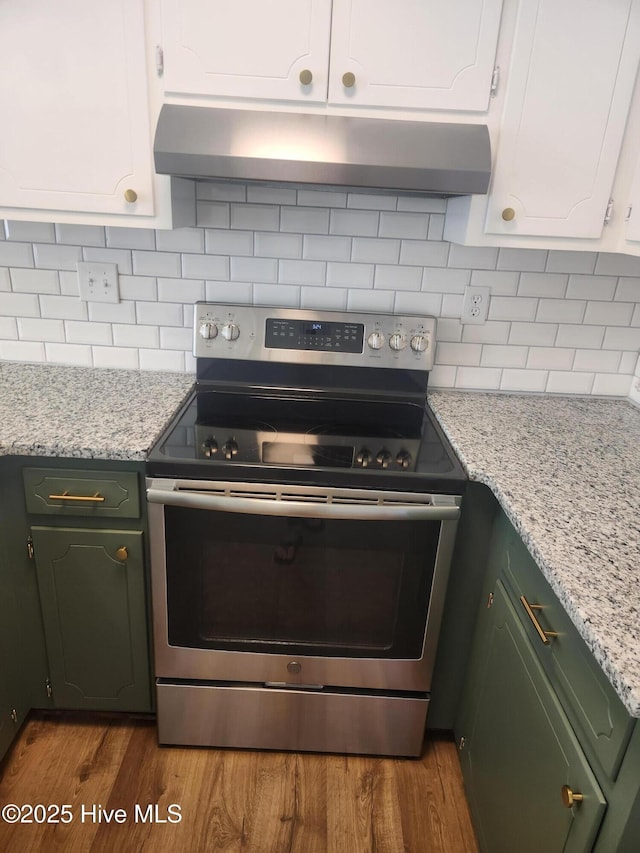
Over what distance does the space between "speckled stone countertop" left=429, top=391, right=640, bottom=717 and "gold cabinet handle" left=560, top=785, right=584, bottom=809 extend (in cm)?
24

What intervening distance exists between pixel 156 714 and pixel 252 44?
1.77 m

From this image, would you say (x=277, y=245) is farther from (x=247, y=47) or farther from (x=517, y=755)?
(x=517, y=755)

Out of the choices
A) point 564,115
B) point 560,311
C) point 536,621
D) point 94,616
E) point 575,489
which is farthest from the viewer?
point 560,311

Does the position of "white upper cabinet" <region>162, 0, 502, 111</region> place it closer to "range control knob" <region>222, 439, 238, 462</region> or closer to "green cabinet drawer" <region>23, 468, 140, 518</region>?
"range control knob" <region>222, 439, 238, 462</region>

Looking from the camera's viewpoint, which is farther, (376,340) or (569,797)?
(376,340)

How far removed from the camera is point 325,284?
1.84 meters

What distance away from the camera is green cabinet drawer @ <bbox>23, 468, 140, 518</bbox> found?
4.61 ft

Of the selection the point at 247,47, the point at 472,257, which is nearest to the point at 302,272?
the point at 472,257

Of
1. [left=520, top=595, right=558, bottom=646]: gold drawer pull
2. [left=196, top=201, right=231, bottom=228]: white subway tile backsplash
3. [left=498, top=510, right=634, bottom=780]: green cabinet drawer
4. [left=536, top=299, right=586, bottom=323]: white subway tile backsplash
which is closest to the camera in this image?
[left=498, top=510, right=634, bottom=780]: green cabinet drawer

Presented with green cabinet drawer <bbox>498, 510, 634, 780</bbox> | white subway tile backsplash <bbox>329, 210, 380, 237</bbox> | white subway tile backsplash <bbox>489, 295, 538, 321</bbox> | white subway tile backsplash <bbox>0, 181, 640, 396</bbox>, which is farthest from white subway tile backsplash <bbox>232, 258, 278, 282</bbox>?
green cabinet drawer <bbox>498, 510, 634, 780</bbox>

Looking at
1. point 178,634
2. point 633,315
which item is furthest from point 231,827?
point 633,315

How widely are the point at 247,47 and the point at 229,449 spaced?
3.08ft

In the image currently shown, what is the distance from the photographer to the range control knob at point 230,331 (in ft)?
5.80

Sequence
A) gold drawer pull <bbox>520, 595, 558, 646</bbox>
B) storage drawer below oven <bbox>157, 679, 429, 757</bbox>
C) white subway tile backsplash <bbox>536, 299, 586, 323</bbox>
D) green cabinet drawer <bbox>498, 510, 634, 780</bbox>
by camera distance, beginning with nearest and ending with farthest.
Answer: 1. green cabinet drawer <bbox>498, 510, 634, 780</bbox>
2. gold drawer pull <bbox>520, 595, 558, 646</bbox>
3. storage drawer below oven <bbox>157, 679, 429, 757</bbox>
4. white subway tile backsplash <bbox>536, 299, 586, 323</bbox>
